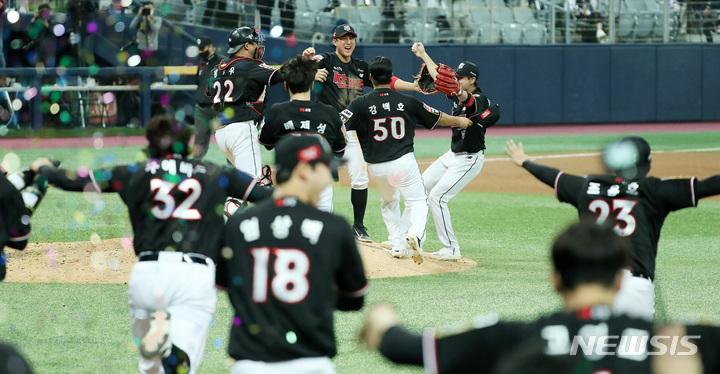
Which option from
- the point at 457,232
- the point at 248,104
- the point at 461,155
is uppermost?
the point at 248,104

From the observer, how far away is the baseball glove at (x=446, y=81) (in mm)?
9234

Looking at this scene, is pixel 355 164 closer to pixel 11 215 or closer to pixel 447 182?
pixel 447 182

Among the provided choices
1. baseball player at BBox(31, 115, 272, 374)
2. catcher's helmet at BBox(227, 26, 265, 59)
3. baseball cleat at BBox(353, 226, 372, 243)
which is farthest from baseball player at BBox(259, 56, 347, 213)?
baseball player at BBox(31, 115, 272, 374)

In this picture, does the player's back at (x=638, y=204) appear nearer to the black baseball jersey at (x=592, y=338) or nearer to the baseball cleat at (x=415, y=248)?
the black baseball jersey at (x=592, y=338)

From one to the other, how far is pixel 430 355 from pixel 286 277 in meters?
0.77

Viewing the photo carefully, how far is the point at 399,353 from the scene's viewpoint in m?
3.09

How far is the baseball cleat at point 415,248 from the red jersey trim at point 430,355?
572 cm

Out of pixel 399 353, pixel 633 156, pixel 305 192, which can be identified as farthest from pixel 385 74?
pixel 399 353

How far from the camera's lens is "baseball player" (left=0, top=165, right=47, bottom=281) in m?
4.55

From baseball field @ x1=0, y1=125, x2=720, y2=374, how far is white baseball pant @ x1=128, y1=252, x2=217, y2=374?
1338 mm

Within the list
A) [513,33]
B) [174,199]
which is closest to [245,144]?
[174,199]

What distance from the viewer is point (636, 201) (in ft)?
16.0

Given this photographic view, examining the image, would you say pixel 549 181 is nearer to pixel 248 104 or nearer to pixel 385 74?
pixel 385 74

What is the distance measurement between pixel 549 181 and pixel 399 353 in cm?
232
